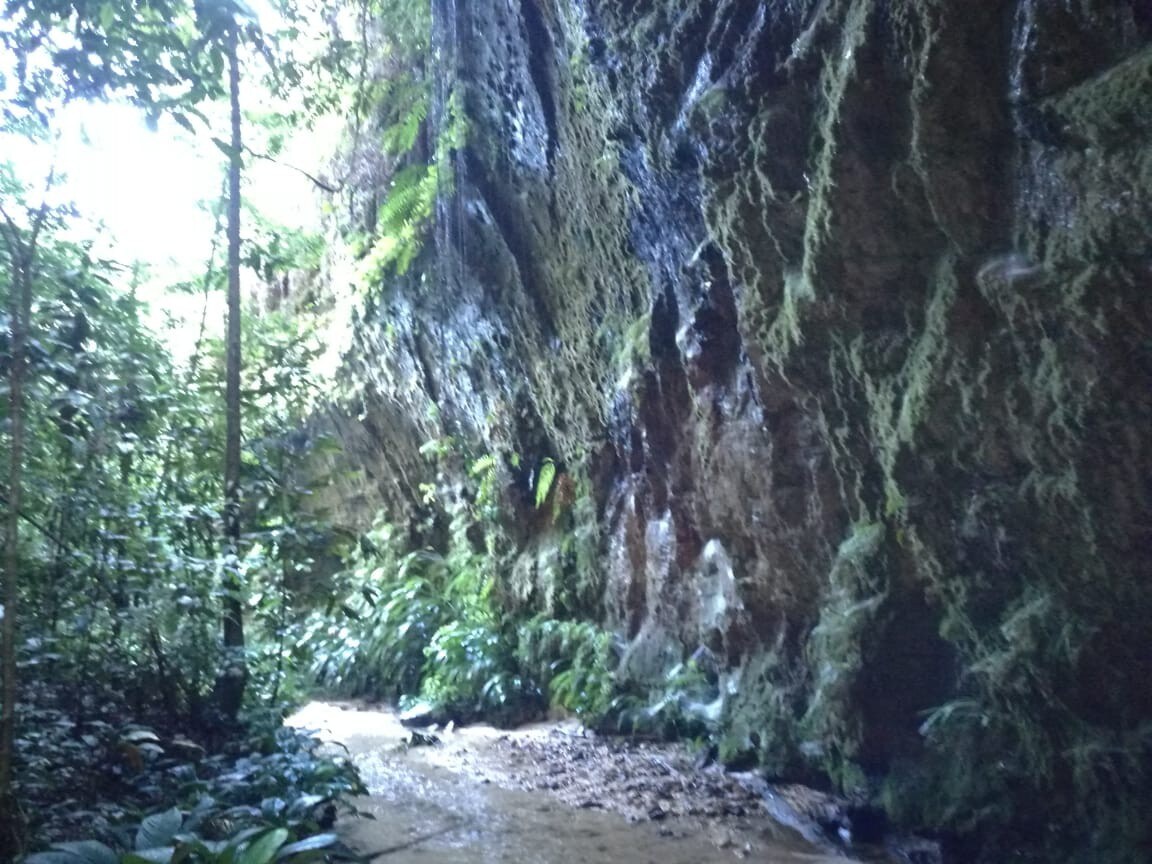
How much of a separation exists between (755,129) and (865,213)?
1.07 m

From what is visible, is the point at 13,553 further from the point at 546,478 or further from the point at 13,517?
the point at 546,478

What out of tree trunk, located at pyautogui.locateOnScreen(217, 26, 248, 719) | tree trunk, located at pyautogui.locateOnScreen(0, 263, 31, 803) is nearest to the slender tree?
tree trunk, located at pyautogui.locateOnScreen(0, 263, 31, 803)

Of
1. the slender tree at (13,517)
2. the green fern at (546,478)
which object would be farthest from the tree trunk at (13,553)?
the green fern at (546,478)

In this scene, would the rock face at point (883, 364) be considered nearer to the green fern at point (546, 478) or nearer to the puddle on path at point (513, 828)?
the puddle on path at point (513, 828)

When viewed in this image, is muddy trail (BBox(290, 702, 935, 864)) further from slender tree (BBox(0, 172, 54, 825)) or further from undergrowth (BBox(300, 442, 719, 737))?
slender tree (BBox(0, 172, 54, 825))

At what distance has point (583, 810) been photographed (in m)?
6.68

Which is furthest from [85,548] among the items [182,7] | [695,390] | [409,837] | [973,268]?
[973,268]

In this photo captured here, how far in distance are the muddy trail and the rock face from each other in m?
0.39

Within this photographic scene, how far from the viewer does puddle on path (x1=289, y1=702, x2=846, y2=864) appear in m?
5.65

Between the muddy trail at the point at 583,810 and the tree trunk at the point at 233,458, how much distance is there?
4.24 feet

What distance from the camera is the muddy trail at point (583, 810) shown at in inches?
225

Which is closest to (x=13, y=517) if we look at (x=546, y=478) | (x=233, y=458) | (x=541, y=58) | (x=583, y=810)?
(x=233, y=458)

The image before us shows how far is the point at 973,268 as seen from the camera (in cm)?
487

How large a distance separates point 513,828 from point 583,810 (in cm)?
59
